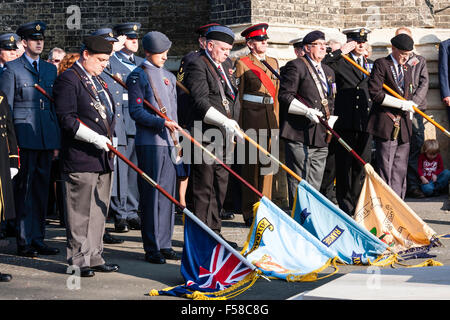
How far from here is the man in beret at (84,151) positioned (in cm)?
690

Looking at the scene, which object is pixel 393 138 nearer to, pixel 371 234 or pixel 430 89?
pixel 371 234

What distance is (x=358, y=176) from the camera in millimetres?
9867

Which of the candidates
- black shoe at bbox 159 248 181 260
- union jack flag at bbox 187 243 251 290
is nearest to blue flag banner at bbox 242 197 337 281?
union jack flag at bbox 187 243 251 290

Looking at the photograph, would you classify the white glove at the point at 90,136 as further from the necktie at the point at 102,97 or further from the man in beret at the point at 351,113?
the man in beret at the point at 351,113

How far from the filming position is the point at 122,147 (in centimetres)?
948

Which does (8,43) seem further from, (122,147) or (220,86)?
(220,86)

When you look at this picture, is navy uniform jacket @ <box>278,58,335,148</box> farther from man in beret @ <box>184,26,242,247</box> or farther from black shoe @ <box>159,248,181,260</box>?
black shoe @ <box>159,248,181,260</box>

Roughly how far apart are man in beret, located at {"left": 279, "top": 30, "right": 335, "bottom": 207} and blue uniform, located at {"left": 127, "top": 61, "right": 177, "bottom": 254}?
5.66 feet

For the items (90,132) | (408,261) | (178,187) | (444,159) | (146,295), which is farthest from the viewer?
(444,159)

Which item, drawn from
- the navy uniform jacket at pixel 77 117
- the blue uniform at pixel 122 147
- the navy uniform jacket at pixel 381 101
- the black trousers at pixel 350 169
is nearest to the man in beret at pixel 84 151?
the navy uniform jacket at pixel 77 117

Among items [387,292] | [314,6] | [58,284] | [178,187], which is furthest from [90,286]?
[314,6]

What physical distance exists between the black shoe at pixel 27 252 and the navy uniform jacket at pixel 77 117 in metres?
1.18

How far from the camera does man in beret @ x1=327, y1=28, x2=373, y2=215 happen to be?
386 inches

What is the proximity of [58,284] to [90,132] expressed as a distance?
3.79 ft
